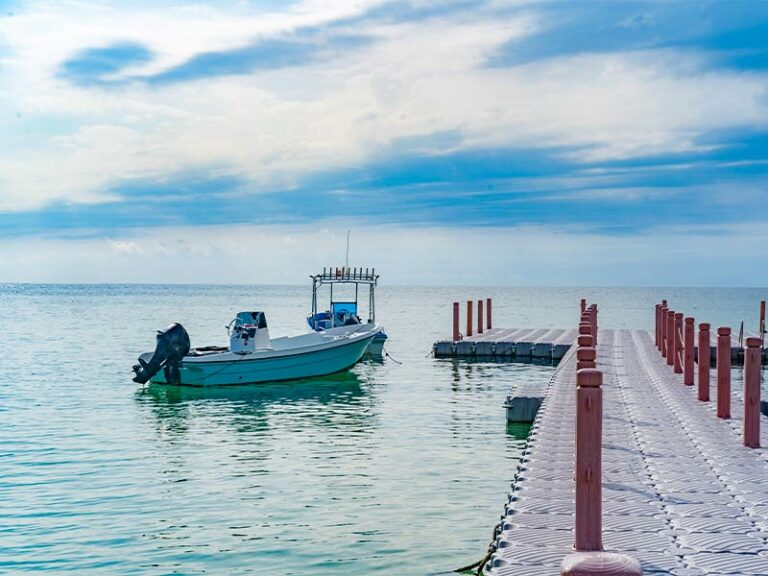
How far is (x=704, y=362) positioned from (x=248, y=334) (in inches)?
575

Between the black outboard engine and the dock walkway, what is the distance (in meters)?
13.6

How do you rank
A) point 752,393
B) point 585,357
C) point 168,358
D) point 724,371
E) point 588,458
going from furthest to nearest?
1. point 168,358
2. point 724,371
3. point 752,393
4. point 585,357
5. point 588,458

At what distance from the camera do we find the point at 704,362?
16547 millimetres

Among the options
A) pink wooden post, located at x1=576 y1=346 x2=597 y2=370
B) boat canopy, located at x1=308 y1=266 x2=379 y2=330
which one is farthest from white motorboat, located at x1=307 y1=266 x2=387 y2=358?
pink wooden post, located at x1=576 y1=346 x2=597 y2=370

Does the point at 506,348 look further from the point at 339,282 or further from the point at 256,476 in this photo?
the point at 256,476

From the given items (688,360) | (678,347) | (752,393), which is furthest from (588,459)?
(678,347)

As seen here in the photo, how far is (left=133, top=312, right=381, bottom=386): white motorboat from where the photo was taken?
26.8m

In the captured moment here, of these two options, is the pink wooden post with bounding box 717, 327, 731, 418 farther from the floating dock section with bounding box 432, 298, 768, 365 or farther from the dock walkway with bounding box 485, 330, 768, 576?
the floating dock section with bounding box 432, 298, 768, 365

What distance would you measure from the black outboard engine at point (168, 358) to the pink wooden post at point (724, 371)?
53.7 ft

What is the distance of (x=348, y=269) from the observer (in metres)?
35.9

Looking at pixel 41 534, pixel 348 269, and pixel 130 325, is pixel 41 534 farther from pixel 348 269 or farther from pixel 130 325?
pixel 130 325

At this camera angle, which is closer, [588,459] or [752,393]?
[588,459]

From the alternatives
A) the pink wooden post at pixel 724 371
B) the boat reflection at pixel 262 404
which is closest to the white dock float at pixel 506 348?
the boat reflection at pixel 262 404

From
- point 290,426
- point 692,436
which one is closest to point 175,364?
point 290,426
